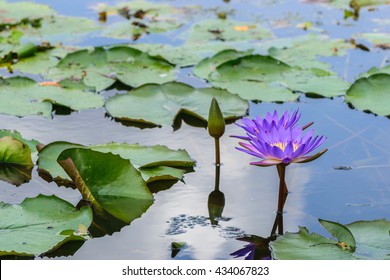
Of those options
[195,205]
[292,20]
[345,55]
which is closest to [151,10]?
[292,20]

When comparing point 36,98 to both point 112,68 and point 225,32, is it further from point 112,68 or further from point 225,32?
point 225,32

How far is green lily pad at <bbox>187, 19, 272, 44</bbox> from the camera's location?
4668 millimetres

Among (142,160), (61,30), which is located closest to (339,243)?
(142,160)

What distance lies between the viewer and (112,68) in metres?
3.93

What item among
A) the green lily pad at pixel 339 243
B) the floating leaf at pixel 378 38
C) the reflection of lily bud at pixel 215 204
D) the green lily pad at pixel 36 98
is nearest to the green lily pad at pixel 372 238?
the green lily pad at pixel 339 243

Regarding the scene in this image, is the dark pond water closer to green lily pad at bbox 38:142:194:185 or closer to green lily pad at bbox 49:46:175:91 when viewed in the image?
green lily pad at bbox 38:142:194:185

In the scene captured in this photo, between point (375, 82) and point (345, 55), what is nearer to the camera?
point (375, 82)

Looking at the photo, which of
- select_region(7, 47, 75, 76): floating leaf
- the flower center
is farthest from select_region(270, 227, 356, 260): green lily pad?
select_region(7, 47, 75, 76): floating leaf

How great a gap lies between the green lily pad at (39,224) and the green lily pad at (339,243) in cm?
62

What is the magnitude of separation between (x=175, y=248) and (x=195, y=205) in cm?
32

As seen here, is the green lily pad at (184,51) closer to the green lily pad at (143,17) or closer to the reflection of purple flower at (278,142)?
the green lily pad at (143,17)

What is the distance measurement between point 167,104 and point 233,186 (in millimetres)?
861

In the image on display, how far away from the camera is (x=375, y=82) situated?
3.51m

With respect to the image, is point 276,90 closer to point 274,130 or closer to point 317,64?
point 317,64
